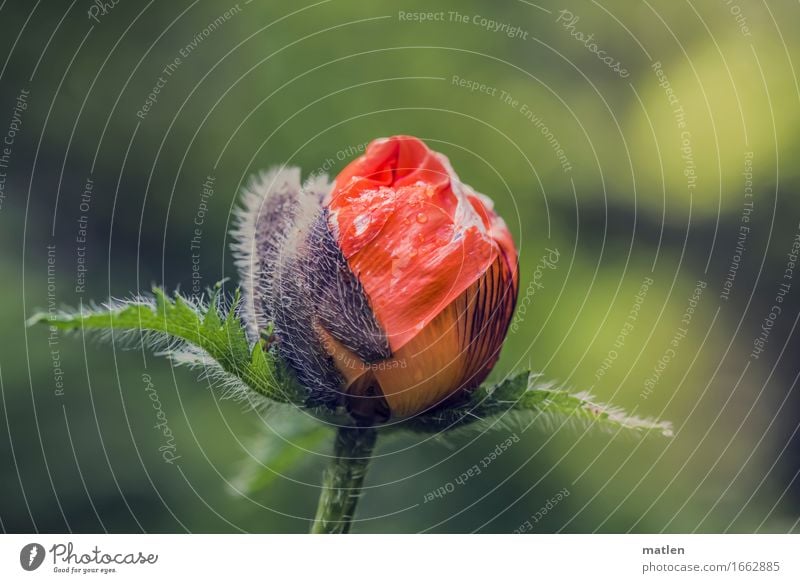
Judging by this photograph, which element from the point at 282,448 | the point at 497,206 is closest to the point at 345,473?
Result: the point at 282,448

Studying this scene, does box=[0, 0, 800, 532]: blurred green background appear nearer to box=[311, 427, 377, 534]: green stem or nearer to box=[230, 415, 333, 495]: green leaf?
box=[230, 415, 333, 495]: green leaf

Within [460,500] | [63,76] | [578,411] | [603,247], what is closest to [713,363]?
[603,247]

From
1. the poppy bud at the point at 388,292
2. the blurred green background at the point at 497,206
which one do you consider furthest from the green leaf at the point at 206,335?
the blurred green background at the point at 497,206

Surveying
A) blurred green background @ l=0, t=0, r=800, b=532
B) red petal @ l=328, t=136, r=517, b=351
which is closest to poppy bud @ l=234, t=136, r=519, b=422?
red petal @ l=328, t=136, r=517, b=351

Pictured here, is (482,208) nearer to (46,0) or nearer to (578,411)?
(578,411)

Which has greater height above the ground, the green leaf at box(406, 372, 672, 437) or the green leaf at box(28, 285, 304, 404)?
the green leaf at box(28, 285, 304, 404)

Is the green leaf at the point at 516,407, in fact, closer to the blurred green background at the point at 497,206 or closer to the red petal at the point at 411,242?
the red petal at the point at 411,242
